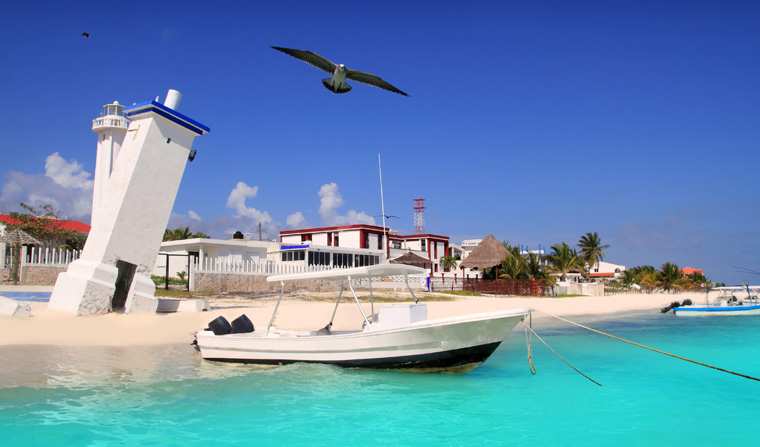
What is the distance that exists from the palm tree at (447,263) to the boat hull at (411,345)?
1834 inches

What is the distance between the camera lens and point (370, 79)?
13.8 meters

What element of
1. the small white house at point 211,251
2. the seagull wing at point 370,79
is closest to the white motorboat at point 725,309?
the small white house at point 211,251

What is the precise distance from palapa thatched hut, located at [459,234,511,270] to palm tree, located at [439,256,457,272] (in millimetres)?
13961

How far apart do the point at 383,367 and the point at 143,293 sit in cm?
864

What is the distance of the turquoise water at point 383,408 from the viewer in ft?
22.8

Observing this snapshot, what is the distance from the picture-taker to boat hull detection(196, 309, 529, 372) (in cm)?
953

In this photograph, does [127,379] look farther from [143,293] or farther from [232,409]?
[143,293]

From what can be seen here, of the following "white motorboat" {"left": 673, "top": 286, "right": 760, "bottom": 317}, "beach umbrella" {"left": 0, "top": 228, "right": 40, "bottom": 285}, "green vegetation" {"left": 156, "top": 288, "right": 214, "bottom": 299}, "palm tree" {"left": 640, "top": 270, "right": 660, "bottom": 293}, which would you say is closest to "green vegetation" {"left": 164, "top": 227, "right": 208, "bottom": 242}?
"beach umbrella" {"left": 0, "top": 228, "right": 40, "bottom": 285}

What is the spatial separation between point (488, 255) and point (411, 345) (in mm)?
32223

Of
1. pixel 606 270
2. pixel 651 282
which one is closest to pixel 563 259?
pixel 651 282

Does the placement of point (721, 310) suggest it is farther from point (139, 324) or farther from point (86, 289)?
point (86, 289)

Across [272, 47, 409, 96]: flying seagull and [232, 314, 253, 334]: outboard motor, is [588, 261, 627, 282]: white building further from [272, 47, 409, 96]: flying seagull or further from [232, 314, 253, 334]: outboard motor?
[232, 314, 253, 334]: outboard motor

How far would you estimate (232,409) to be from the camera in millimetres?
8062

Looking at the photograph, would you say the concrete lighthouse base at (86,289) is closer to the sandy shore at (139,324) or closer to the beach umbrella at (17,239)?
the sandy shore at (139,324)
